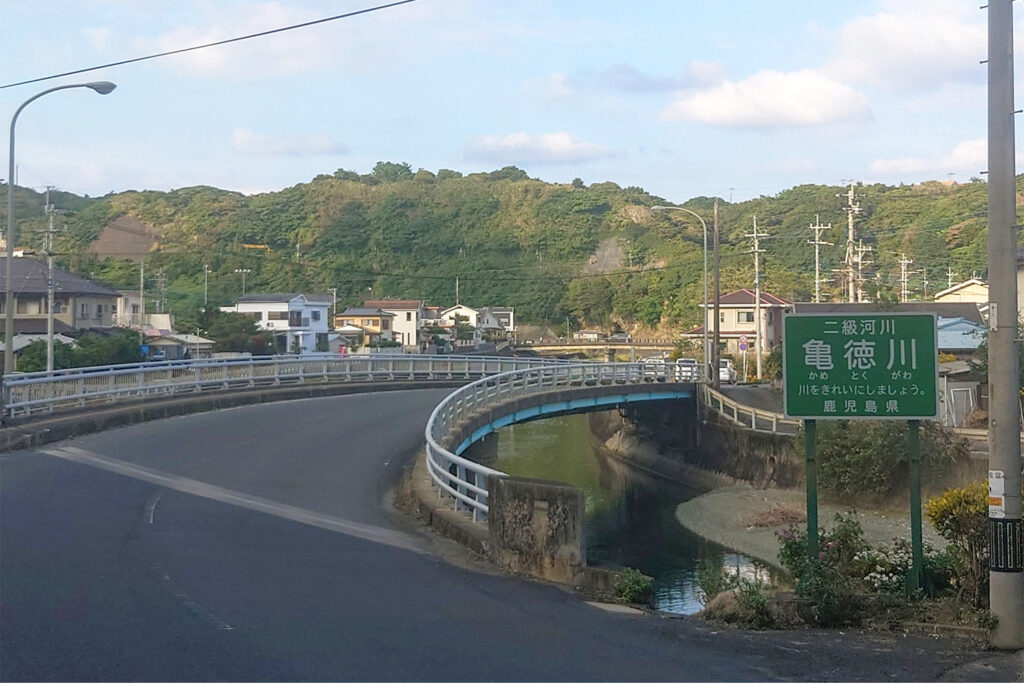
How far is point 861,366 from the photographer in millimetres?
10484

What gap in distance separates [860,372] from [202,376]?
25896mm

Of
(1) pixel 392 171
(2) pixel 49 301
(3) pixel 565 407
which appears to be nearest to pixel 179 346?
(2) pixel 49 301

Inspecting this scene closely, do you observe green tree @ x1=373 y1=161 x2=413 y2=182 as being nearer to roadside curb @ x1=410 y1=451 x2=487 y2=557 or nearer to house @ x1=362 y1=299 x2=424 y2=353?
house @ x1=362 y1=299 x2=424 y2=353

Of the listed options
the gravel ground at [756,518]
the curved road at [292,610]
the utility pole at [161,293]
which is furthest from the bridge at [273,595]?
the utility pole at [161,293]

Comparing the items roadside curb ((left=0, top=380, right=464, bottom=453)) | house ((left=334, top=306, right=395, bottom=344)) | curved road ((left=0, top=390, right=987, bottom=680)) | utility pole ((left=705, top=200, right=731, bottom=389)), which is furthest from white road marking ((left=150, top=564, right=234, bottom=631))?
house ((left=334, top=306, right=395, bottom=344))

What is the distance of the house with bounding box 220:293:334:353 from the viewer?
246 ft

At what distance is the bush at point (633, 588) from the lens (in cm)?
1050

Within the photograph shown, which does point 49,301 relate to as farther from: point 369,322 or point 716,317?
point 369,322

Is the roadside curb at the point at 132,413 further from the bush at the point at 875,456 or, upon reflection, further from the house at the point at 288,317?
the house at the point at 288,317

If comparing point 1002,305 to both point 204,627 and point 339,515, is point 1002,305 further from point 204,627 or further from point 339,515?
point 339,515

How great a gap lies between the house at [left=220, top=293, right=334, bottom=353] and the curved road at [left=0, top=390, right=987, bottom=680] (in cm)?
5749

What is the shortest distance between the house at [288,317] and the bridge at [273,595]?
5332 centimetres

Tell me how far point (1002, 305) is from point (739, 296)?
214 feet

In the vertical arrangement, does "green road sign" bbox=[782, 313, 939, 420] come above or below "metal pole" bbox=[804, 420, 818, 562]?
above
